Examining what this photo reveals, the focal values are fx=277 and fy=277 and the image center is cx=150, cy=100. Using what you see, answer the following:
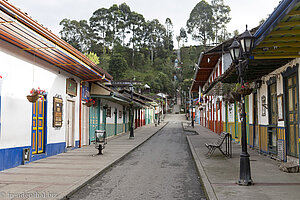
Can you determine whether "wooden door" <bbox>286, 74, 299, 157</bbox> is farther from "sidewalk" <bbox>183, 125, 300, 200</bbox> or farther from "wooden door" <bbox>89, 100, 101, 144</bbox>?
"wooden door" <bbox>89, 100, 101, 144</bbox>

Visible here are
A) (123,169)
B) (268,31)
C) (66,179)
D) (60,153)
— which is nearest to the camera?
(268,31)

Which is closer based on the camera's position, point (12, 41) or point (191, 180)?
point (191, 180)

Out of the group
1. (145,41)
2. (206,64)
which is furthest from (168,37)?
(206,64)

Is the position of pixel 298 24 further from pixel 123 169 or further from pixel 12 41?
pixel 12 41

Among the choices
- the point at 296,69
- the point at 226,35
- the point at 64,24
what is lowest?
the point at 296,69

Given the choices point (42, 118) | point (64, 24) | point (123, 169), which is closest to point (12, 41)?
point (42, 118)

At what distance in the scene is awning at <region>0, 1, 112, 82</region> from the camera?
5.95m

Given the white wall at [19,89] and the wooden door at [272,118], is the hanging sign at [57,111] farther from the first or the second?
the wooden door at [272,118]

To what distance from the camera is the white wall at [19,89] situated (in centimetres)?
793

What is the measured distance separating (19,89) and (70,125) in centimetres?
462

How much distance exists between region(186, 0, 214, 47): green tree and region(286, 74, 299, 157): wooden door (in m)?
57.7

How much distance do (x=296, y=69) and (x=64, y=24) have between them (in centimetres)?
6830

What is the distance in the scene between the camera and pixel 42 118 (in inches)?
400

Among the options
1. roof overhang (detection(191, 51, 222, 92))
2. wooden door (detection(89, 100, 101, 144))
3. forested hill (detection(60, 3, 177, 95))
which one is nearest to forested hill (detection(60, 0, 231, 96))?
forested hill (detection(60, 3, 177, 95))
